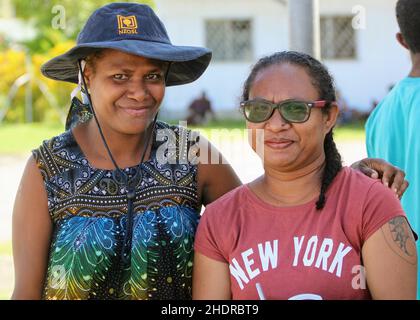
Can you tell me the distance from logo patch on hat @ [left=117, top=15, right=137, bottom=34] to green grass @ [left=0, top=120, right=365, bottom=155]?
11.9 m

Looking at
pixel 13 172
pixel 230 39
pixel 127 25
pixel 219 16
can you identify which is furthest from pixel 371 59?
pixel 127 25

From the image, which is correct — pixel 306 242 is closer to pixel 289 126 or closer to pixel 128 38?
pixel 289 126

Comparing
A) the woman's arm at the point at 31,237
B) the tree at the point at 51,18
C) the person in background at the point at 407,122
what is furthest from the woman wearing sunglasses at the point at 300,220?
the tree at the point at 51,18

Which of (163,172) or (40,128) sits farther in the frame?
(40,128)

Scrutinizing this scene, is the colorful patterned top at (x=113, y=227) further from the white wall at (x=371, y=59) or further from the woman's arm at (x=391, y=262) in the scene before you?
the white wall at (x=371, y=59)

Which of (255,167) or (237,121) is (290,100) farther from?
(237,121)

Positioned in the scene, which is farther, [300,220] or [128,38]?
[128,38]

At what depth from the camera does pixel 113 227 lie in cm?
305

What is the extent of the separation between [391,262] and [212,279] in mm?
639

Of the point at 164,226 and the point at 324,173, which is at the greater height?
the point at 324,173
